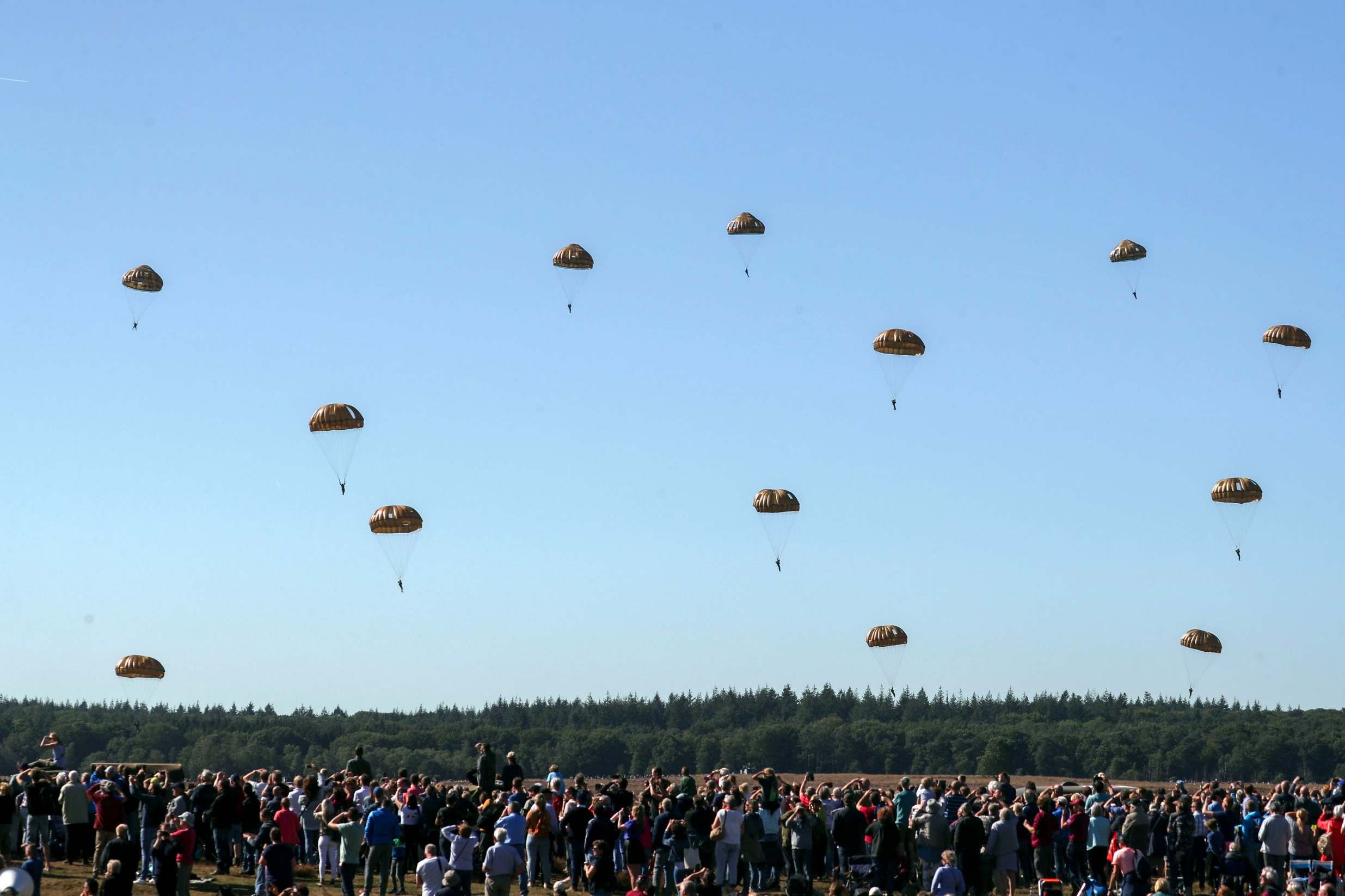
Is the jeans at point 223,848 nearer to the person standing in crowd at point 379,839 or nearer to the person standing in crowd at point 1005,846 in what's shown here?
the person standing in crowd at point 379,839

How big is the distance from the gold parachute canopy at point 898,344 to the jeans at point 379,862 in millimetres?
27010

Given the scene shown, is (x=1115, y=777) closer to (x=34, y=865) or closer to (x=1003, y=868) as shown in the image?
(x=1003, y=868)

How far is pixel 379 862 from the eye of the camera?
24.6 metres

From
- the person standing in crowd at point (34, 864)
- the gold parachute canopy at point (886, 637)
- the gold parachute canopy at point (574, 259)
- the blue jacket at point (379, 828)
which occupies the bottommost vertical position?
the person standing in crowd at point (34, 864)

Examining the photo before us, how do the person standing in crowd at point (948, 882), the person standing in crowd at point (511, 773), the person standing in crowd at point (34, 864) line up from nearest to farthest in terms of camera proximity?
the person standing in crowd at point (34, 864)
the person standing in crowd at point (948, 882)
the person standing in crowd at point (511, 773)

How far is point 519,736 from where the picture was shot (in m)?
196

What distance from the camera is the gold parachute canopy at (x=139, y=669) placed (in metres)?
47.6

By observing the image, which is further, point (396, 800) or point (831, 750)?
point (831, 750)

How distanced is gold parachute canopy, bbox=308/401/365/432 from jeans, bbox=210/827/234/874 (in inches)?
691

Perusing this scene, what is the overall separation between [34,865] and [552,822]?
826 cm

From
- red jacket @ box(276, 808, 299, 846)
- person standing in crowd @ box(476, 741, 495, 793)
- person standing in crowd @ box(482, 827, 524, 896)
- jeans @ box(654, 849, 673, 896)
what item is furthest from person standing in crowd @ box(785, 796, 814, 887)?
red jacket @ box(276, 808, 299, 846)

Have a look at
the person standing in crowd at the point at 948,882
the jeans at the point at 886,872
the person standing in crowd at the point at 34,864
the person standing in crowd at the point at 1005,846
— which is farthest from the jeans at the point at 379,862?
the person standing in crowd at the point at 1005,846

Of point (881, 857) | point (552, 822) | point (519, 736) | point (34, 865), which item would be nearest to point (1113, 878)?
point (881, 857)

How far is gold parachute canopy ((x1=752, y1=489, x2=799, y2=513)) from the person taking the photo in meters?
48.8
